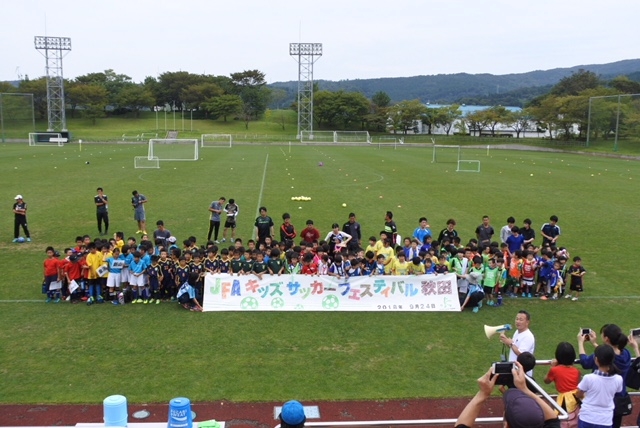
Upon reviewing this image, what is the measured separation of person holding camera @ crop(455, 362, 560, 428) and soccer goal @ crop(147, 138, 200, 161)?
4223 cm

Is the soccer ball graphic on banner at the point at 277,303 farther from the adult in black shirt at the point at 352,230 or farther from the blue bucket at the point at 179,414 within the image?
the blue bucket at the point at 179,414

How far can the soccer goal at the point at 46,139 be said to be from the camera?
66000 millimetres

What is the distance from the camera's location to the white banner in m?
11.5

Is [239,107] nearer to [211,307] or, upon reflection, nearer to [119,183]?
[119,183]

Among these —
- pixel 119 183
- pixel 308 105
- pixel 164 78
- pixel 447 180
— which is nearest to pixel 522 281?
pixel 447 180

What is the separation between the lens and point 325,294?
1159 cm

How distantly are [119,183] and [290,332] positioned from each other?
Answer: 23.4 m

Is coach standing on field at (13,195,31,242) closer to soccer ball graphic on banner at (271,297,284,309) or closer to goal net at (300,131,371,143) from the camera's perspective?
soccer ball graphic on banner at (271,297,284,309)

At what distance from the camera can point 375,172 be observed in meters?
37.3

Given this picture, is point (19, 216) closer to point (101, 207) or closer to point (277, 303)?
point (101, 207)

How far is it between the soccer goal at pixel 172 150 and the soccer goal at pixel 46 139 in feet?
64.3

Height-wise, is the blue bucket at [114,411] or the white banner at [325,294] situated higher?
the blue bucket at [114,411]

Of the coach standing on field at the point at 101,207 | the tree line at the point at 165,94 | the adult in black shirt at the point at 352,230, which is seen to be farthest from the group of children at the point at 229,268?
the tree line at the point at 165,94

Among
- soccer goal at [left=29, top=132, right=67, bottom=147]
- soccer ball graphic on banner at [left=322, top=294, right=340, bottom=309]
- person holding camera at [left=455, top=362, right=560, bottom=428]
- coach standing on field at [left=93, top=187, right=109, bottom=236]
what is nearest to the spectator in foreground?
person holding camera at [left=455, top=362, right=560, bottom=428]
